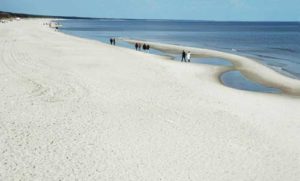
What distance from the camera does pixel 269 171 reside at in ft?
36.8

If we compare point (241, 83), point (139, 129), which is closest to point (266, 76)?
point (241, 83)

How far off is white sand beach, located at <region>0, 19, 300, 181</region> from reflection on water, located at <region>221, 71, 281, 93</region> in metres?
1.40

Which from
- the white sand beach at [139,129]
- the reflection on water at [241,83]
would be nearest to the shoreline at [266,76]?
the reflection on water at [241,83]

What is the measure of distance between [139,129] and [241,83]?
14.9 meters

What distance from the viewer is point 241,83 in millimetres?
27406

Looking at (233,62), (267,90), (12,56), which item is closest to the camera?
(267,90)

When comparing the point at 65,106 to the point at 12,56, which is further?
the point at 12,56

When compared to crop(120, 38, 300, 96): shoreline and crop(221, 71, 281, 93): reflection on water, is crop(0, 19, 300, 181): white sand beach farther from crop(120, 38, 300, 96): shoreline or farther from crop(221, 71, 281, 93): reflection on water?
crop(221, 71, 281, 93): reflection on water

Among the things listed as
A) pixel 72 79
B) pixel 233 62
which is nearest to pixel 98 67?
pixel 72 79

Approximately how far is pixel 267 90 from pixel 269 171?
1434 centimetres

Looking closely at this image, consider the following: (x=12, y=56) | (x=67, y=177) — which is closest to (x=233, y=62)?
(x=12, y=56)

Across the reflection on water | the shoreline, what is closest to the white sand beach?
the shoreline

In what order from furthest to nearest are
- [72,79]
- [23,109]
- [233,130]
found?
1. [72,79]
2. [23,109]
3. [233,130]

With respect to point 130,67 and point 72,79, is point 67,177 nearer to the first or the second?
point 72,79
